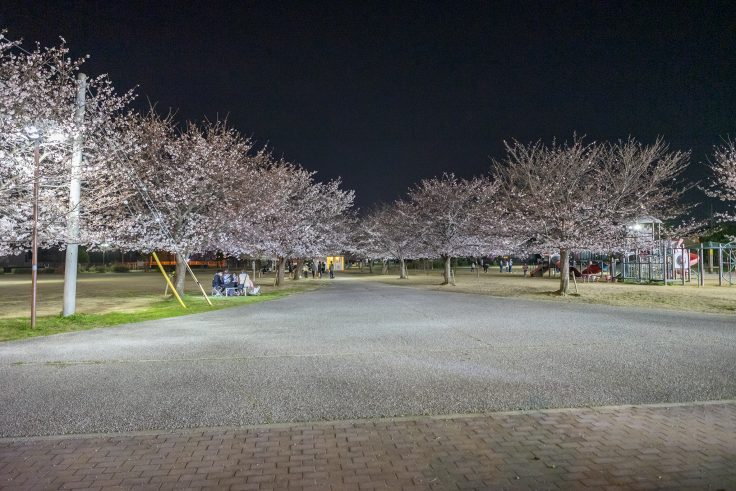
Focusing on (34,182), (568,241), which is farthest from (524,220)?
(34,182)

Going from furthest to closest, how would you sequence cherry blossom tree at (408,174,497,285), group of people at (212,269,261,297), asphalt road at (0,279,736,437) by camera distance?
cherry blossom tree at (408,174,497,285)
group of people at (212,269,261,297)
asphalt road at (0,279,736,437)

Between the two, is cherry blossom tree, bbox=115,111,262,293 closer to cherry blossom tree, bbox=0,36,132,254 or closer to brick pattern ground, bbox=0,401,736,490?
cherry blossom tree, bbox=0,36,132,254

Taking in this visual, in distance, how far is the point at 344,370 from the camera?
303 inches

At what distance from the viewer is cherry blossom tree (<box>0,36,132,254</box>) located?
11055mm

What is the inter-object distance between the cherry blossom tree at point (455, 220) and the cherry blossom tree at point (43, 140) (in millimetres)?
23135

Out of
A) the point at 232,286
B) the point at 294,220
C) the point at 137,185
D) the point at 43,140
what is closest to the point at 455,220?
the point at 294,220

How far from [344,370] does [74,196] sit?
9.82 metres

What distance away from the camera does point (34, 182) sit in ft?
36.9

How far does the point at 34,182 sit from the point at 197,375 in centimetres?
684

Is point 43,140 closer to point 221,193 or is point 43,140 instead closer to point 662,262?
point 221,193

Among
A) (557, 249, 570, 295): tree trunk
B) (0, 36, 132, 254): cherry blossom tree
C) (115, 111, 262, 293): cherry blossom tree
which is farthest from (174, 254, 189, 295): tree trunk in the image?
(557, 249, 570, 295): tree trunk

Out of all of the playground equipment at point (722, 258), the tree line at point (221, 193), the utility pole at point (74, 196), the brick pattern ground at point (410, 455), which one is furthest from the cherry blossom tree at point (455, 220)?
the brick pattern ground at point (410, 455)

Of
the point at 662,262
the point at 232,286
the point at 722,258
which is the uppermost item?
the point at 722,258

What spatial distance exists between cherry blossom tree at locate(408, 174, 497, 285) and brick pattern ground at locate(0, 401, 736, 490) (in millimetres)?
27964
